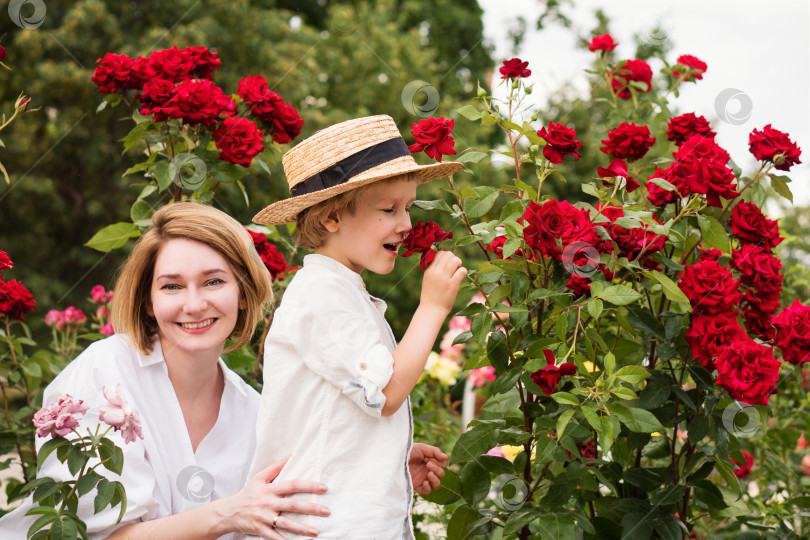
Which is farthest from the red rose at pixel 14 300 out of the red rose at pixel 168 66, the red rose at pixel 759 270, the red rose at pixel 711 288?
the red rose at pixel 759 270

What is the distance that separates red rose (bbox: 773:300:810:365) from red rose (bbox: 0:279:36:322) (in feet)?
7.36

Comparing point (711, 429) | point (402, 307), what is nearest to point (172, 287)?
point (711, 429)

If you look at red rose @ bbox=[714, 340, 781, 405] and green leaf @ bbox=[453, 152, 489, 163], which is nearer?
red rose @ bbox=[714, 340, 781, 405]

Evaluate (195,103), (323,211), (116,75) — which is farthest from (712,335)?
(116,75)

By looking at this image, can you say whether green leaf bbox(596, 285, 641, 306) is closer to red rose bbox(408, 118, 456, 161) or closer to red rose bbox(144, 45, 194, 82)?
red rose bbox(408, 118, 456, 161)

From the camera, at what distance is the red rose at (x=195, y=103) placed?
2.42 m

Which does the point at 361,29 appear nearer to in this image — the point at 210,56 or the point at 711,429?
the point at 210,56

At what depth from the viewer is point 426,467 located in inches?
83.3

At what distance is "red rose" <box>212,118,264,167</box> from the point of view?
2484 millimetres

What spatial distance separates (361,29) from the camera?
13391 mm

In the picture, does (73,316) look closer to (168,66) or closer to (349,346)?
(168,66)

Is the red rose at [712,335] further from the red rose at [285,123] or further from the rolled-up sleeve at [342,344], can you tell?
the red rose at [285,123]

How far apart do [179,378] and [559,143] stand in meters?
1.33

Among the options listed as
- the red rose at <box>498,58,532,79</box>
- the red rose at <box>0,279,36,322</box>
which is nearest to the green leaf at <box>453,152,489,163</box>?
the red rose at <box>498,58,532,79</box>
